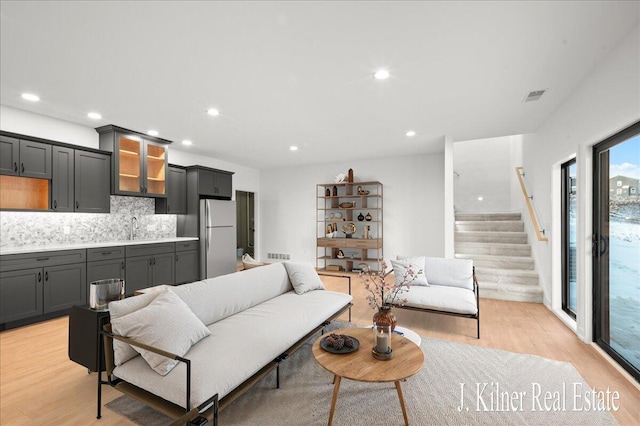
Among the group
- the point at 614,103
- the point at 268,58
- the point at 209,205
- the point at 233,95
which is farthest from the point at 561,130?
the point at 209,205

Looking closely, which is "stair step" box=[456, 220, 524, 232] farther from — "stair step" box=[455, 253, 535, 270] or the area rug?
the area rug

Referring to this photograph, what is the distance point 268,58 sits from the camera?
2.59m

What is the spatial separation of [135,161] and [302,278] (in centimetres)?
364

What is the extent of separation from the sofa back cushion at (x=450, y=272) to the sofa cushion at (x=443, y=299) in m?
0.13

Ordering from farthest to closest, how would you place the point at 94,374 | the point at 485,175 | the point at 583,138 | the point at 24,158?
the point at 485,175 < the point at 24,158 < the point at 583,138 < the point at 94,374

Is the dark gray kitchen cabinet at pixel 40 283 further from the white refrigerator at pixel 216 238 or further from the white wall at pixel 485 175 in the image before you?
the white wall at pixel 485 175

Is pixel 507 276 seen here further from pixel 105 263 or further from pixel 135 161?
pixel 135 161

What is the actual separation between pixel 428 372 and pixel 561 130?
333cm

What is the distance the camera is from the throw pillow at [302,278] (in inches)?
132

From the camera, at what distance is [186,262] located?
215 inches

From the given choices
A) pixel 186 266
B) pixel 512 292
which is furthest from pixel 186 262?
pixel 512 292

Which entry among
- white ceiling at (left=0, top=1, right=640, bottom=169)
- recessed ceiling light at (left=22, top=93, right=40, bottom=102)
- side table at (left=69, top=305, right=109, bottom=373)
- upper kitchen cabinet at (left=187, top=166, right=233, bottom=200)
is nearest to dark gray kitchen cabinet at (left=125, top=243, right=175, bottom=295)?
upper kitchen cabinet at (left=187, top=166, right=233, bottom=200)

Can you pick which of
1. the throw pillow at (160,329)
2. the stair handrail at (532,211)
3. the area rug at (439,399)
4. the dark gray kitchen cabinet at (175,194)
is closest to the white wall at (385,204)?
the stair handrail at (532,211)

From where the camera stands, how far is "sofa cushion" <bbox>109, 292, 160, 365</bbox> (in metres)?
1.84
